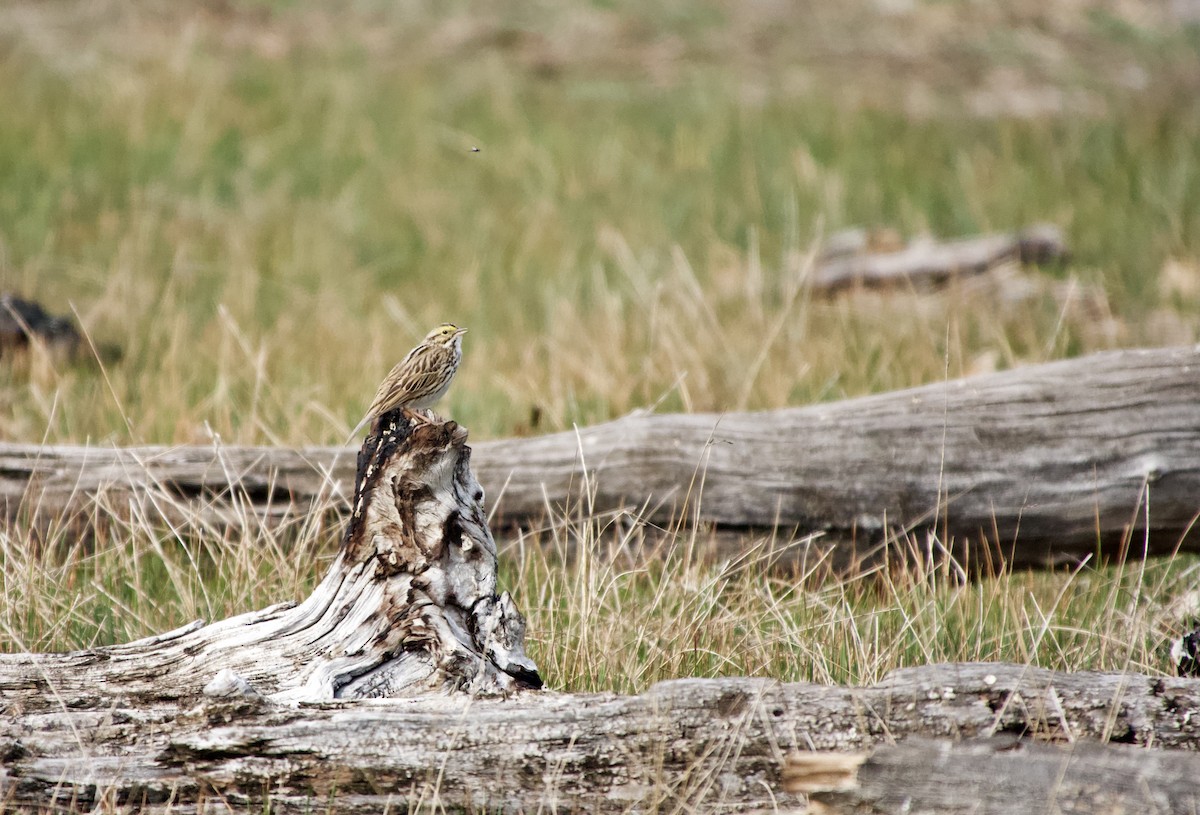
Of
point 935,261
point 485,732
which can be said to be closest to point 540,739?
point 485,732

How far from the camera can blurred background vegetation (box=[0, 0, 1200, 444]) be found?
6016 millimetres

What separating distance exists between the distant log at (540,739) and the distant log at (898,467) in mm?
1593

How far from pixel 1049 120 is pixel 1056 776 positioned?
12.0 m

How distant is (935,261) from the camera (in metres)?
8.30

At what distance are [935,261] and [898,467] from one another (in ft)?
14.6

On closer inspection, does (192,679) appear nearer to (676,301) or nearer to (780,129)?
(676,301)

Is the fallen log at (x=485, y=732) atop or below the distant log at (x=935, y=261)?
atop

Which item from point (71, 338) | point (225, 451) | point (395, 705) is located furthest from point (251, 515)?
point (71, 338)

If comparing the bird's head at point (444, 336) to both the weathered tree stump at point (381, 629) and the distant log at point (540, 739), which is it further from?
the distant log at point (540, 739)

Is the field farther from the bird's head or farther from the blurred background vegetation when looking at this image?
the bird's head

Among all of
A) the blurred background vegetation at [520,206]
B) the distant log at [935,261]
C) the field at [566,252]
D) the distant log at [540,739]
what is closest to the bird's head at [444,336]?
the field at [566,252]

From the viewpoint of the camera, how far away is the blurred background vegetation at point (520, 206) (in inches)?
237

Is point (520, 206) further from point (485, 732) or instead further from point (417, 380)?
point (485, 732)

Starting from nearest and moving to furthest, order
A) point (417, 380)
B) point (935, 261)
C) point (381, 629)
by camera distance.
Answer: point (381, 629), point (417, 380), point (935, 261)
